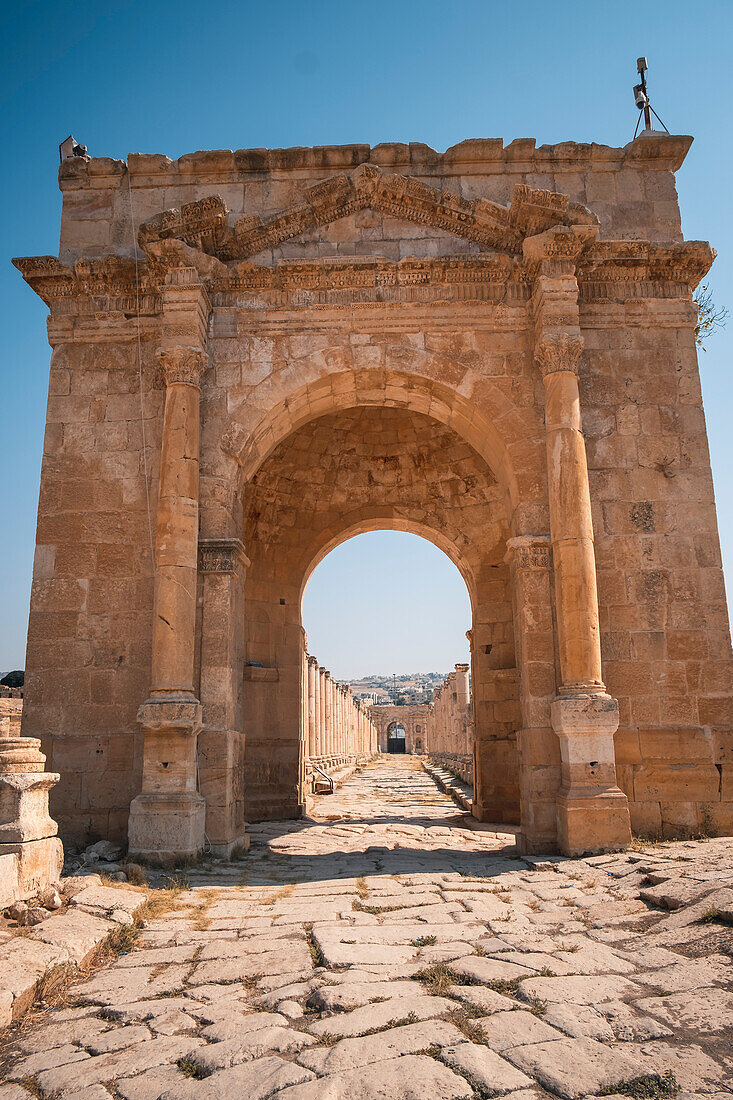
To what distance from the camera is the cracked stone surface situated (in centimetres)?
282

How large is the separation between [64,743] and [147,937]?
344 cm

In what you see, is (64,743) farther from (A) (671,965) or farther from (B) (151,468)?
(A) (671,965)

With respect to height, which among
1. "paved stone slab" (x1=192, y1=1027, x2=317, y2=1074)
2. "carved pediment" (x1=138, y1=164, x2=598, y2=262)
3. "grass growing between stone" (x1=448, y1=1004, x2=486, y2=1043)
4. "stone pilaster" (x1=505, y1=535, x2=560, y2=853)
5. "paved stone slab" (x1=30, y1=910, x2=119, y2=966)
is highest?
"carved pediment" (x1=138, y1=164, x2=598, y2=262)

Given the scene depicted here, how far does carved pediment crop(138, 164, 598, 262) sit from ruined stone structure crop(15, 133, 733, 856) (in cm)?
2

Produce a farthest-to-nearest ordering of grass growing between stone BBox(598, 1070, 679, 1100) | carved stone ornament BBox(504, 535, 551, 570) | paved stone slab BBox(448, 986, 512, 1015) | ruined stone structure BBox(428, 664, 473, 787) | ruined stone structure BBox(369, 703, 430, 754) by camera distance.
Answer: ruined stone structure BBox(369, 703, 430, 754), ruined stone structure BBox(428, 664, 473, 787), carved stone ornament BBox(504, 535, 551, 570), paved stone slab BBox(448, 986, 512, 1015), grass growing between stone BBox(598, 1070, 679, 1100)

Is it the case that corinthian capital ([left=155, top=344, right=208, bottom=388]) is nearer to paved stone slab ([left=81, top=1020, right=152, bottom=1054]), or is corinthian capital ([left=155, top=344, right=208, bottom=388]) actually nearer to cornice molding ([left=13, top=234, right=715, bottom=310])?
cornice molding ([left=13, top=234, right=715, bottom=310])

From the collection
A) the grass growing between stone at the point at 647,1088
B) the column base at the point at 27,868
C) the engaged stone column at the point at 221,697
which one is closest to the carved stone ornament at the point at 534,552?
the engaged stone column at the point at 221,697

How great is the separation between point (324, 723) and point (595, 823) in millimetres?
16009

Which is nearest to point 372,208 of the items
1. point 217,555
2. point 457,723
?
point 217,555

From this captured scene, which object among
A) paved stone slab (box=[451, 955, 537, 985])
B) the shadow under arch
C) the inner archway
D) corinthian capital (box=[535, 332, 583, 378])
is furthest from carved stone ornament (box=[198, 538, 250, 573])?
paved stone slab (box=[451, 955, 537, 985])

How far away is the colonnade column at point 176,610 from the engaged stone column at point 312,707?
10817mm

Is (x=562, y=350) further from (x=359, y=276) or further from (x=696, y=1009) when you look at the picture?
(x=696, y=1009)

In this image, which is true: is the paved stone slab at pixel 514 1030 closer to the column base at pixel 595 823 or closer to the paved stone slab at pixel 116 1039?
the paved stone slab at pixel 116 1039

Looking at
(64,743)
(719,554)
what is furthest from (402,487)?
(64,743)
